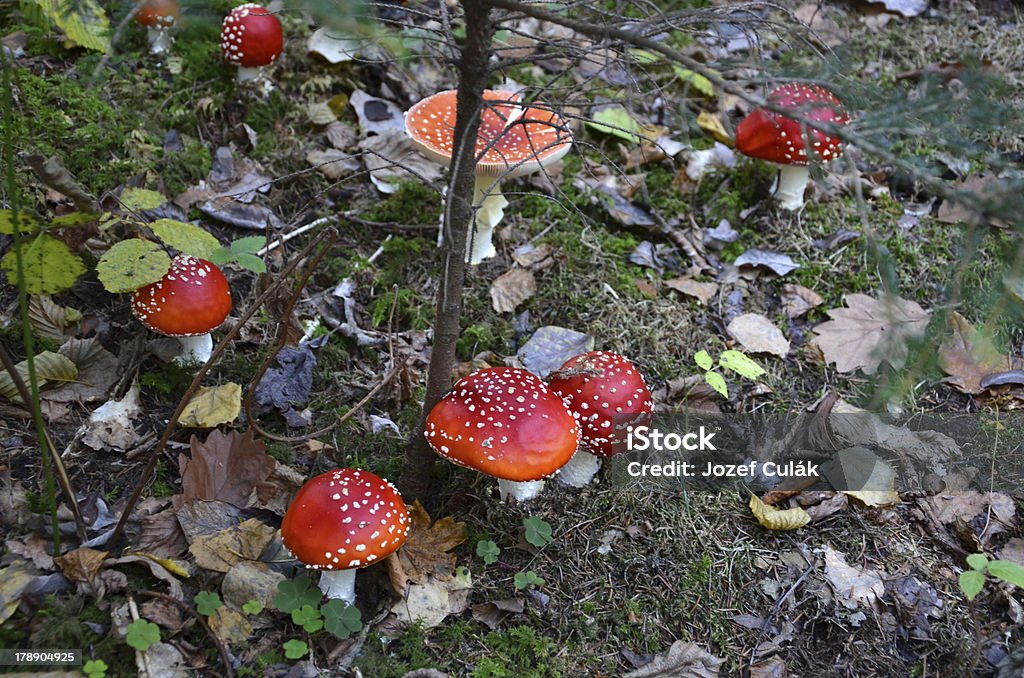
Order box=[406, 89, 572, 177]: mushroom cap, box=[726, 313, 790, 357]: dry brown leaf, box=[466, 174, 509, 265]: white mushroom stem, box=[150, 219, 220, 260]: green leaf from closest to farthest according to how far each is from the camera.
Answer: box=[150, 219, 220, 260]: green leaf < box=[406, 89, 572, 177]: mushroom cap < box=[726, 313, 790, 357]: dry brown leaf < box=[466, 174, 509, 265]: white mushroom stem

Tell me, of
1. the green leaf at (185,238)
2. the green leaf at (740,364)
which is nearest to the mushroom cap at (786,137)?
the green leaf at (740,364)

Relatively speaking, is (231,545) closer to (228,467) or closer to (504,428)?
(228,467)

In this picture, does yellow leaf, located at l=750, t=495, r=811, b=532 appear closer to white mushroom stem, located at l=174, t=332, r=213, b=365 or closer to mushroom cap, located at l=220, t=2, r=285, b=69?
white mushroom stem, located at l=174, t=332, r=213, b=365

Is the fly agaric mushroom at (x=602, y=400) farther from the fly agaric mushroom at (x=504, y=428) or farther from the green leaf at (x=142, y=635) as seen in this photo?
the green leaf at (x=142, y=635)

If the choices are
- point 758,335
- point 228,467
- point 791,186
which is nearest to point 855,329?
Answer: point 758,335

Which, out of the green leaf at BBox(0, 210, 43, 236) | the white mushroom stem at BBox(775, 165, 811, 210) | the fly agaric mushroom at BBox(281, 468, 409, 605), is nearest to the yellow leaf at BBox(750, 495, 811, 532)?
the fly agaric mushroom at BBox(281, 468, 409, 605)

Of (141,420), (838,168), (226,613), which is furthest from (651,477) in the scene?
(838,168)

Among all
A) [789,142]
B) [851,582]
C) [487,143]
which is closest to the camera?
[851,582]
